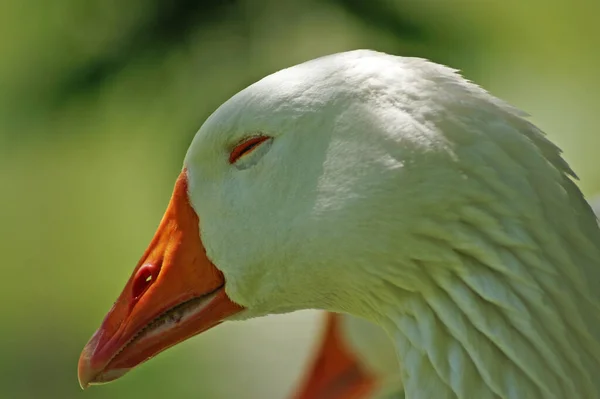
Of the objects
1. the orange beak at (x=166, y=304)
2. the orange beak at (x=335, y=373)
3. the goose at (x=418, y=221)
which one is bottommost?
the orange beak at (x=335, y=373)

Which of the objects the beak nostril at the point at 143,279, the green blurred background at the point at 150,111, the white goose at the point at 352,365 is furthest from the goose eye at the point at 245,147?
the green blurred background at the point at 150,111

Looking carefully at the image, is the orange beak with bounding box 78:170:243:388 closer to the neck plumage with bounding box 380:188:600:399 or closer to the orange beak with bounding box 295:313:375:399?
the neck plumage with bounding box 380:188:600:399

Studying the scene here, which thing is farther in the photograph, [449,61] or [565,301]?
[449,61]

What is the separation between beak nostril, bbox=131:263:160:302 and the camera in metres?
1.38

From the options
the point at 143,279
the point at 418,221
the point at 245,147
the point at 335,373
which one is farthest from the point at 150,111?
the point at 418,221

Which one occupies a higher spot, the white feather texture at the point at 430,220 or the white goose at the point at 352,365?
the white feather texture at the point at 430,220

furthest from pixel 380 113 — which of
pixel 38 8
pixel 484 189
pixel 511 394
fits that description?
pixel 38 8

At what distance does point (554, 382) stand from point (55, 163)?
4.86m

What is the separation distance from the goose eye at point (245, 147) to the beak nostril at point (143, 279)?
24 centimetres

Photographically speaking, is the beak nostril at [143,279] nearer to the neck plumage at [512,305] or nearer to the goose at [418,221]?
the goose at [418,221]

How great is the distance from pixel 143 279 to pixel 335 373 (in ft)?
4.65

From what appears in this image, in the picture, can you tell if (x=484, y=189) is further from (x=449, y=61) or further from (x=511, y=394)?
(x=449, y=61)

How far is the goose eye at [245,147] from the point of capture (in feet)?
4.14

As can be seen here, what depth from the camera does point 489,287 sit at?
3.77ft
